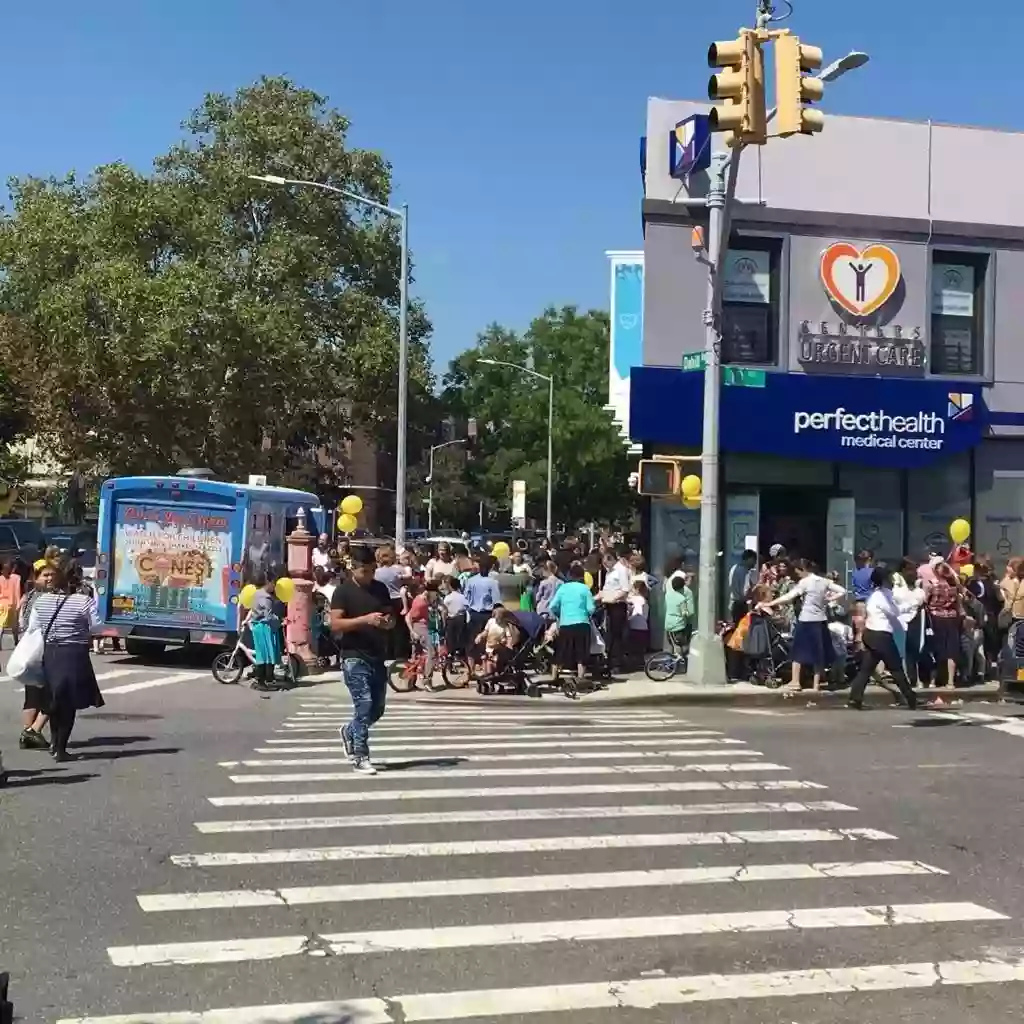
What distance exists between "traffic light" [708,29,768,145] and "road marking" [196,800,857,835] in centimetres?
675

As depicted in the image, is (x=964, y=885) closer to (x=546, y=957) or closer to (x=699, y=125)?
(x=546, y=957)

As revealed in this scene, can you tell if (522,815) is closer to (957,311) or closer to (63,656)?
(63,656)

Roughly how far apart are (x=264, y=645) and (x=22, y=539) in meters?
15.1

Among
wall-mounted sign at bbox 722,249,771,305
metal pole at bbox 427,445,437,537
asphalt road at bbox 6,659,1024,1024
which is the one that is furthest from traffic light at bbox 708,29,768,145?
metal pole at bbox 427,445,437,537

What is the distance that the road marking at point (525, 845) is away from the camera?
24.2ft

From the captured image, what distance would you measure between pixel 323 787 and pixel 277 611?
321 inches

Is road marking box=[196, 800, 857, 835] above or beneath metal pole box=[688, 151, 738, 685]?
beneath

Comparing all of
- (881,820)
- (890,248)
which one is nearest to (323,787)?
(881,820)

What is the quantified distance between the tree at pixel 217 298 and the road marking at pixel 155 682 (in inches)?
799

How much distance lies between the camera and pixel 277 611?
1748 centimetres

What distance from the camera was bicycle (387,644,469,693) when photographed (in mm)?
16828

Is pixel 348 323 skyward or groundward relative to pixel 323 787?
skyward

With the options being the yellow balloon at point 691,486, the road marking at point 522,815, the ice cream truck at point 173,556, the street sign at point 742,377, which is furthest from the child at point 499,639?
the road marking at point 522,815

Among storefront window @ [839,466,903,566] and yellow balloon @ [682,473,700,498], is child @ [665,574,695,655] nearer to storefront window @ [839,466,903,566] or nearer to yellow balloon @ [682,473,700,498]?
yellow balloon @ [682,473,700,498]
